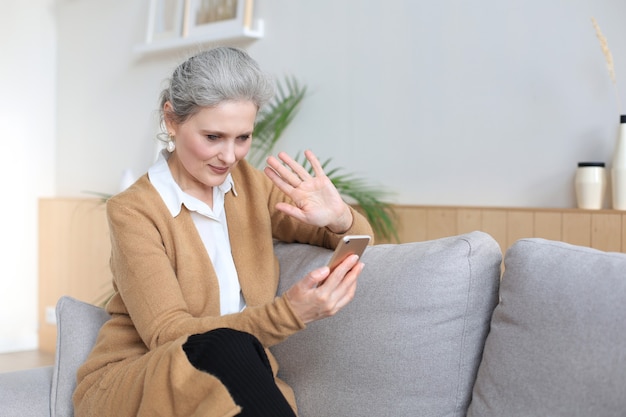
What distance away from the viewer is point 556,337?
149 cm

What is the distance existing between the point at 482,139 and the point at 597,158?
414 mm

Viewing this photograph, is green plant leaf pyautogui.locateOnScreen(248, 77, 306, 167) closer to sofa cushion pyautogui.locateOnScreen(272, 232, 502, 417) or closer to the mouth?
the mouth

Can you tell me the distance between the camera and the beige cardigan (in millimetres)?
1543

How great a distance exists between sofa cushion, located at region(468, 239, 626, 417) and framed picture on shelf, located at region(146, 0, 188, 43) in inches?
110

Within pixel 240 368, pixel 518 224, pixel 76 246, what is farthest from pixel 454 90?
pixel 76 246

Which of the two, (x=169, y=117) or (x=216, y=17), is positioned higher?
(x=216, y=17)

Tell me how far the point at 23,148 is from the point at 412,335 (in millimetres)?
3573

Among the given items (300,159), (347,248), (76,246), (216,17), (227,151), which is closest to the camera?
(347,248)

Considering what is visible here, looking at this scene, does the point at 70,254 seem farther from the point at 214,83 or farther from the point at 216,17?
the point at 214,83

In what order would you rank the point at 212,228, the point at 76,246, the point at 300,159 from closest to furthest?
the point at 212,228, the point at 300,159, the point at 76,246

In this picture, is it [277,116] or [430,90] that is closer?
[430,90]

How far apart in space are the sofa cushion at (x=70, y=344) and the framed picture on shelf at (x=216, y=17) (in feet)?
6.38

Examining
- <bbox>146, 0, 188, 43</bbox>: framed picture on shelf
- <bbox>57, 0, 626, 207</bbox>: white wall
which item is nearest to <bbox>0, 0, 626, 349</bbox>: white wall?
<bbox>57, 0, 626, 207</bbox>: white wall

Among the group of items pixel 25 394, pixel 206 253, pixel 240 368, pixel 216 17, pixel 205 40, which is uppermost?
pixel 216 17
